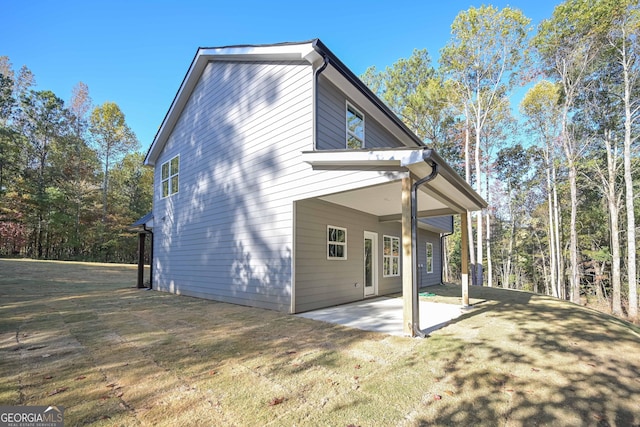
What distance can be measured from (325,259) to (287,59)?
15.6ft

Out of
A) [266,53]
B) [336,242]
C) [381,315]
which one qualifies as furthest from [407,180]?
[266,53]

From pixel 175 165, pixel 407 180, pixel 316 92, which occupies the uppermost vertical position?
pixel 316 92

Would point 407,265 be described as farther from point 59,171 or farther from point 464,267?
point 59,171

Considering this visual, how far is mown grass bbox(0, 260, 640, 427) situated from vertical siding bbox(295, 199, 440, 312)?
43.6 inches

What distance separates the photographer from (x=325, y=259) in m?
7.26

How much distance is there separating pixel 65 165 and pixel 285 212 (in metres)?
26.0

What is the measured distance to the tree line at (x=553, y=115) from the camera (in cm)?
1270

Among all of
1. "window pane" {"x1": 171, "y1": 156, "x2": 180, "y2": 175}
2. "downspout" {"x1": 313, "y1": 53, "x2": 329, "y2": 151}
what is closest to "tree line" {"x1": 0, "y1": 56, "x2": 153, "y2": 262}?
"window pane" {"x1": 171, "y1": 156, "x2": 180, "y2": 175}

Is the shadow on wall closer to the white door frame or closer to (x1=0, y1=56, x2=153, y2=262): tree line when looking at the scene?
the white door frame

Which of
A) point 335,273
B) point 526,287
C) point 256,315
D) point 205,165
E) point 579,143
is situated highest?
point 579,143

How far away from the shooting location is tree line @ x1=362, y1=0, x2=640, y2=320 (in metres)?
12.7

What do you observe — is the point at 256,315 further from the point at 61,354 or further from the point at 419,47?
the point at 419,47

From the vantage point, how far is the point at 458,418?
2.38 m

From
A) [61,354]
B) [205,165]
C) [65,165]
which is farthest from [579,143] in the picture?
[65,165]
